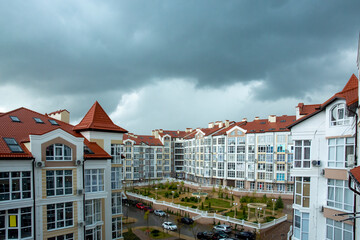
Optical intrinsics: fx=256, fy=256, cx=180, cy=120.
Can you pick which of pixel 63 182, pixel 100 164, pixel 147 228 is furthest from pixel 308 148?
pixel 147 228

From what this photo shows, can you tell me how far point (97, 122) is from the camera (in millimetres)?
20984

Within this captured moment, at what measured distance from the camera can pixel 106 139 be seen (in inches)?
832

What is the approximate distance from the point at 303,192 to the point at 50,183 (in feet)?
49.5

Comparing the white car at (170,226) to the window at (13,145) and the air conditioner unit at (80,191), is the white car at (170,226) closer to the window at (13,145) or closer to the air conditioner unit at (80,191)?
the air conditioner unit at (80,191)

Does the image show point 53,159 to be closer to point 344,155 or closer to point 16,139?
point 16,139

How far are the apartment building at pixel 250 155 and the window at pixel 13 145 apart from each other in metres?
42.7

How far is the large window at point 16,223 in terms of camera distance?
14242 millimetres

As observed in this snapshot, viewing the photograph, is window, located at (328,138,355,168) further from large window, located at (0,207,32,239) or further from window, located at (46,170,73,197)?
large window, located at (0,207,32,239)

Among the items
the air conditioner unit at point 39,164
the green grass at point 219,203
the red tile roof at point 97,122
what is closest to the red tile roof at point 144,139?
the green grass at point 219,203

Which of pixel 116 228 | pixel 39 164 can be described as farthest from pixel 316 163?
pixel 116 228

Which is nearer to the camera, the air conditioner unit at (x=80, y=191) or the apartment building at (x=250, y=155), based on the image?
the air conditioner unit at (x=80, y=191)

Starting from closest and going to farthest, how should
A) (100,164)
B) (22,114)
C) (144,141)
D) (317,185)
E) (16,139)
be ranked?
(317,185) → (16,139) → (100,164) → (22,114) → (144,141)

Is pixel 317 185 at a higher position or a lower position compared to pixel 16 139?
lower

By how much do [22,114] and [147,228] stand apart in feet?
66.9
